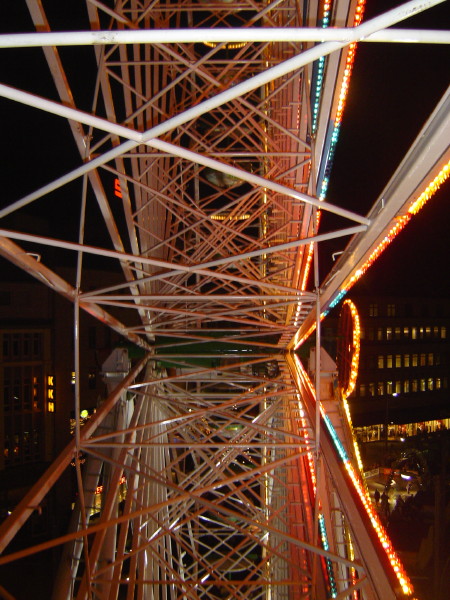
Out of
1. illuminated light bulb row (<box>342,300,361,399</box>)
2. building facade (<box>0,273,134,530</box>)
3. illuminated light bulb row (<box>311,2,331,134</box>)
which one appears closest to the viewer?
illuminated light bulb row (<box>311,2,331,134</box>)

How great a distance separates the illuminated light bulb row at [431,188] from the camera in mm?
2998

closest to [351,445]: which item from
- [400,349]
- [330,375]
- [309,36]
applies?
[330,375]

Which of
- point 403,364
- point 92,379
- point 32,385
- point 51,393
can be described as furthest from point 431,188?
point 403,364

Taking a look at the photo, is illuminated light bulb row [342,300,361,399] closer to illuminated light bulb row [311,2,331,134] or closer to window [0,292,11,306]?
illuminated light bulb row [311,2,331,134]

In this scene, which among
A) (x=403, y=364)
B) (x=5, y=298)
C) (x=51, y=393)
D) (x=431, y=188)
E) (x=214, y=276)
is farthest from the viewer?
(x=403, y=364)

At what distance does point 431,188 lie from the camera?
10.5 ft

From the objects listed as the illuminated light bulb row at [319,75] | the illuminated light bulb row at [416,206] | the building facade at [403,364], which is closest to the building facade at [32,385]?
the building facade at [403,364]

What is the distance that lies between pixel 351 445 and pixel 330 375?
1.44 m

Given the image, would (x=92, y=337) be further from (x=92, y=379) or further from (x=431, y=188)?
(x=431, y=188)

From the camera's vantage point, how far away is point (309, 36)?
1.92 metres

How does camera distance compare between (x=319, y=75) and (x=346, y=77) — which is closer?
(x=346, y=77)

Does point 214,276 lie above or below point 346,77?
below

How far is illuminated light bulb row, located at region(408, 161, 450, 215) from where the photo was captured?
9.84 feet

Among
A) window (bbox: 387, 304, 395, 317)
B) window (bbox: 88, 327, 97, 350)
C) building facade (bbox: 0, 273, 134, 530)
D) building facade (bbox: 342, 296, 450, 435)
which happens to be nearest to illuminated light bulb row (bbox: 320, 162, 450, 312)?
building facade (bbox: 0, 273, 134, 530)
